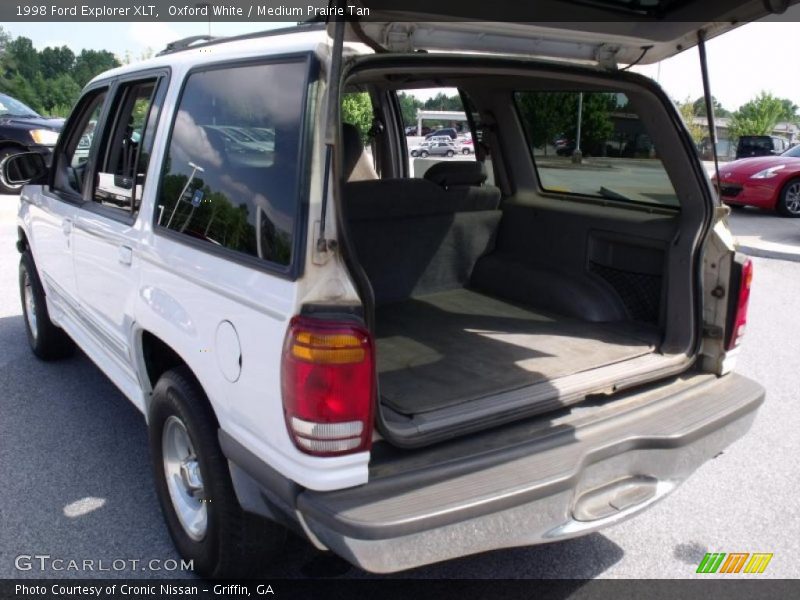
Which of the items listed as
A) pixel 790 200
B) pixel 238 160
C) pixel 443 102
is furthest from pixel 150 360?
pixel 790 200

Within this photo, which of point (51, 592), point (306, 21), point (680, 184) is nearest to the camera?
point (306, 21)

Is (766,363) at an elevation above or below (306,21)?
below

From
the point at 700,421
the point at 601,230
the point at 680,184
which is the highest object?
the point at 680,184

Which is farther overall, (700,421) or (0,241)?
(0,241)

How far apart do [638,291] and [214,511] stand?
235 cm

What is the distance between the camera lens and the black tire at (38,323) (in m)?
5.01

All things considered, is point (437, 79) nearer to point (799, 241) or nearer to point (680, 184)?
point (680, 184)

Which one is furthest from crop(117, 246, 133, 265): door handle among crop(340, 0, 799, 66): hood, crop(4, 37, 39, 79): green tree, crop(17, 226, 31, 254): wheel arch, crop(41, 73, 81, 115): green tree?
crop(4, 37, 39, 79): green tree

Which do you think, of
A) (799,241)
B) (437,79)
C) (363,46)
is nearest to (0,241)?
(437,79)

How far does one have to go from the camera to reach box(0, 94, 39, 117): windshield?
14.3m

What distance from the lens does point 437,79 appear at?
15.2ft

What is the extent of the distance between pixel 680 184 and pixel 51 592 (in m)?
3.16

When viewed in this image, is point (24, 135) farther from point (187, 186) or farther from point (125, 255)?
point (187, 186)

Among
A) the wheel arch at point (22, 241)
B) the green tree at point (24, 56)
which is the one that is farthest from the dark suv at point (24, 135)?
the green tree at point (24, 56)
